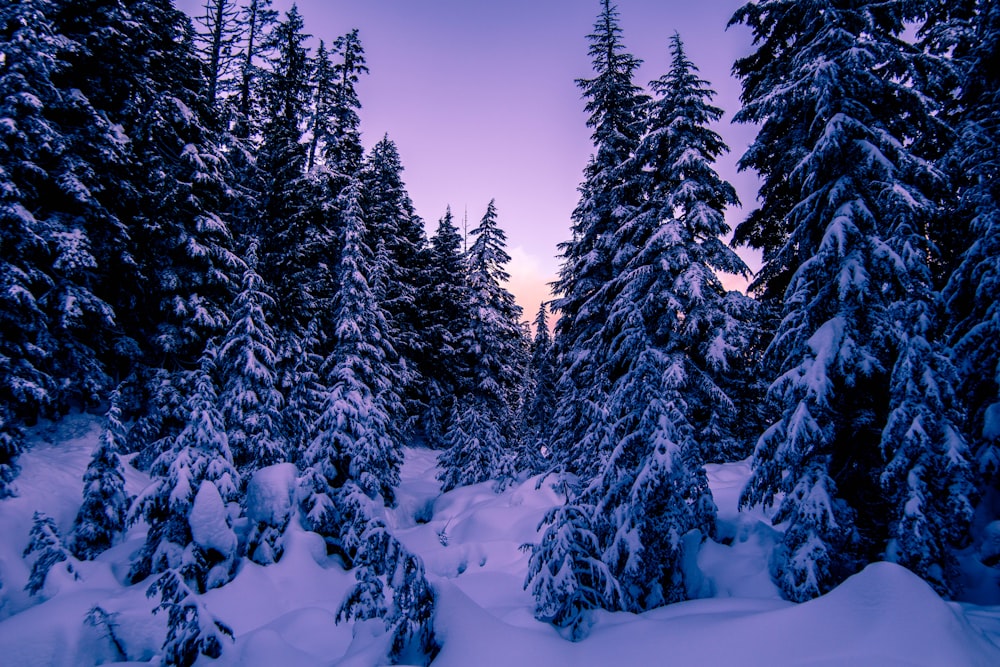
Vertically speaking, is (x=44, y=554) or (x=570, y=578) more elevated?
(x=570, y=578)

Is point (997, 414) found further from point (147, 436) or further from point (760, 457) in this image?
point (147, 436)

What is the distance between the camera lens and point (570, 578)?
21.7ft

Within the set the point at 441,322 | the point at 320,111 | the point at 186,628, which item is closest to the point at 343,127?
the point at 320,111

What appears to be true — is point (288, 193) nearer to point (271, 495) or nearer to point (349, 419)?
Result: point (349, 419)

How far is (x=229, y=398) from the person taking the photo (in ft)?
48.7

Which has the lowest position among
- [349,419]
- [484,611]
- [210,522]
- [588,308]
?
[210,522]

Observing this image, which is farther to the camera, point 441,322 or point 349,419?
point 441,322

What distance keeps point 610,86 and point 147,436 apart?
21245mm

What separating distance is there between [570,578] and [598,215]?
13.6 metres

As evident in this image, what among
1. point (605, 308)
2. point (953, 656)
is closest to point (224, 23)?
point (605, 308)

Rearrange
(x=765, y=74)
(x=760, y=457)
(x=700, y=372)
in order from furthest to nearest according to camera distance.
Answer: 1. (x=765, y=74)
2. (x=700, y=372)
3. (x=760, y=457)

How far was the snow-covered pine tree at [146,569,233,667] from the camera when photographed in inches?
247

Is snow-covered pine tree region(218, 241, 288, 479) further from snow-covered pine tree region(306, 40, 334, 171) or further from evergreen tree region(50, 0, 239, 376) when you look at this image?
snow-covered pine tree region(306, 40, 334, 171)

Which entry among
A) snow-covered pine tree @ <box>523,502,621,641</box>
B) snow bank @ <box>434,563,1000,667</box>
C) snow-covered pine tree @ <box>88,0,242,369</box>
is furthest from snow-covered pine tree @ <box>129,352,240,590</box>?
Result: snow-covered pine tree @ <box>523,502,621,641</box>
